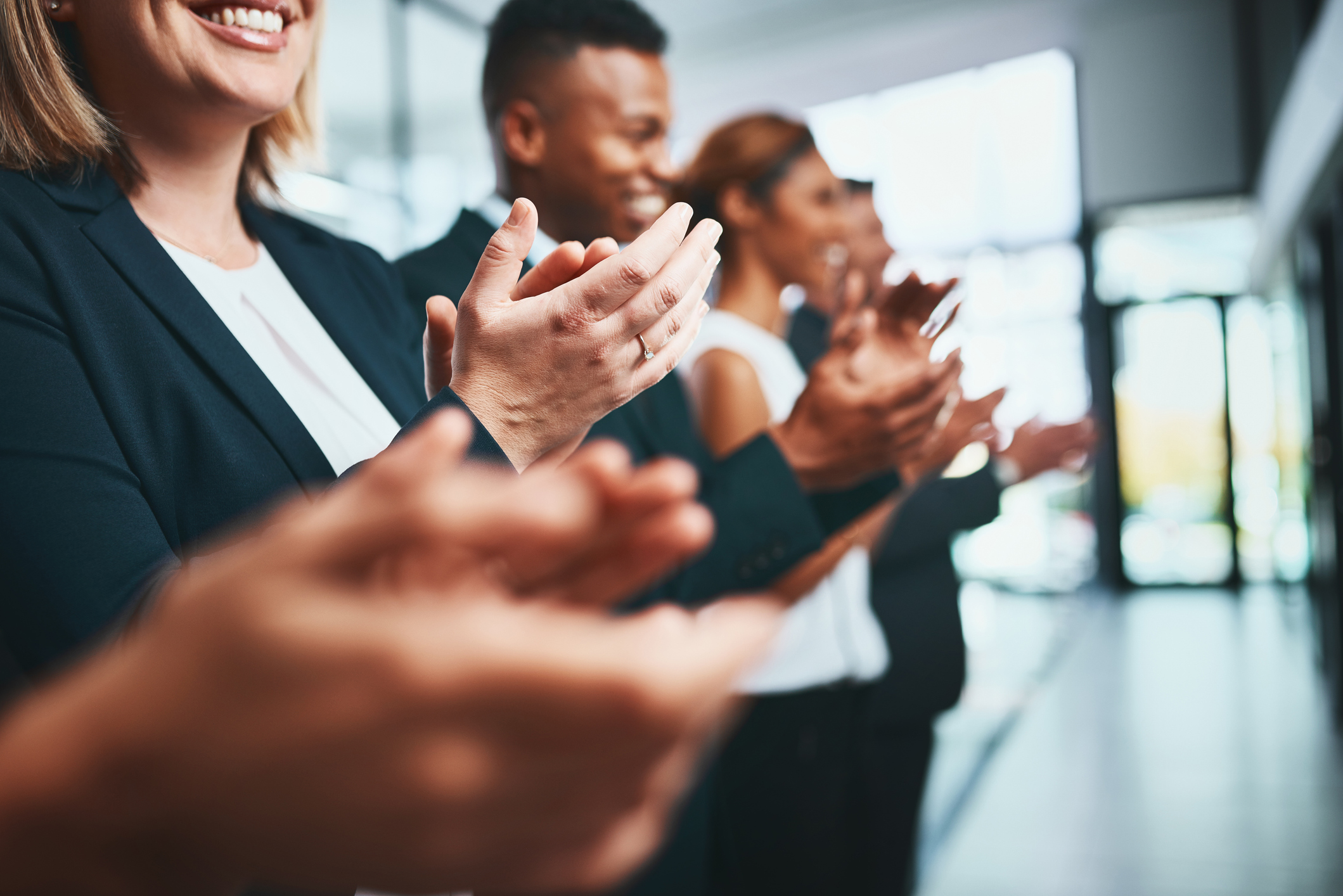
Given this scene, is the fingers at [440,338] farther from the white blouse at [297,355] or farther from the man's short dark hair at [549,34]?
the man's short dark hair at [549,34]

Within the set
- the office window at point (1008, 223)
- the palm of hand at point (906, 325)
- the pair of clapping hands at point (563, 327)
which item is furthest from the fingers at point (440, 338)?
the office window at point (1008, 223)

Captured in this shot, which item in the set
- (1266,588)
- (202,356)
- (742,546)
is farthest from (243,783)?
(1266,588)

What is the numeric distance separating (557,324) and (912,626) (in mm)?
1760

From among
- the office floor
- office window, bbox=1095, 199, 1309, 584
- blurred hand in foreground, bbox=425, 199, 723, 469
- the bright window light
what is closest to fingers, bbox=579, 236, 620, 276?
blurred hand in foreground, bbox=425, 199, 723, 469

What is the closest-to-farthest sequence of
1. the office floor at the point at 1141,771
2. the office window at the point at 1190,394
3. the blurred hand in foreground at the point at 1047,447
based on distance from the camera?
the blurred hand in foreground at the point at 1047,447, the office floor at the point at 1141,771, the office window at the point at 1190,394

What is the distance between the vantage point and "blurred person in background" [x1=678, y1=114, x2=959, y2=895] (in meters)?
1.87

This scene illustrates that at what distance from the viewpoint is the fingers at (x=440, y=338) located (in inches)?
33.7

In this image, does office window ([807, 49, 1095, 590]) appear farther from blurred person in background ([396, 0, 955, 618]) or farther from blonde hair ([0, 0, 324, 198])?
blonde hair ([0, 0, 324, 198])

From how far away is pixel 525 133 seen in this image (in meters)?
1.63

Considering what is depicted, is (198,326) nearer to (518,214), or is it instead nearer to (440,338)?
(440,338)

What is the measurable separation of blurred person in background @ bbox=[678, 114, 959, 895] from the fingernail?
1.02 metres

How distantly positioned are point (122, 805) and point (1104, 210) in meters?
10.0

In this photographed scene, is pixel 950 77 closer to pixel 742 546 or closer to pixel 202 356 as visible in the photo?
pixel 742 546

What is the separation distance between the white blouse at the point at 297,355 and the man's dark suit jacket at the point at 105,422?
0.06 meters
